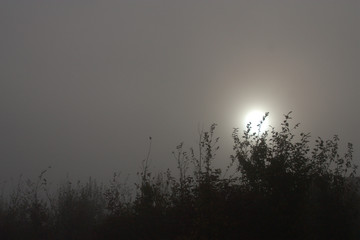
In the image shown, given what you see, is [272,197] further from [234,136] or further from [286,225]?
[234,136]

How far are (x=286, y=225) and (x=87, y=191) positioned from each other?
15.7 meters

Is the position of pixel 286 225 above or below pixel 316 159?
below

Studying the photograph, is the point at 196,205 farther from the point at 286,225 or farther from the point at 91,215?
the point at 91,215

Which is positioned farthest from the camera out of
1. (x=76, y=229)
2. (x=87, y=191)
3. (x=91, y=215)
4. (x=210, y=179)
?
(x=87, y=191)

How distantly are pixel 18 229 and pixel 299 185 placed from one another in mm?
12925

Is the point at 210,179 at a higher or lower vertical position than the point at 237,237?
higher

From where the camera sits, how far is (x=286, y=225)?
14.1 meters

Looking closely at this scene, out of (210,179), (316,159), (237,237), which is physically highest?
(316,159)

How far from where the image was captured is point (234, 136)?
17.7 m

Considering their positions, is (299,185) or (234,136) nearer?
(299,185)

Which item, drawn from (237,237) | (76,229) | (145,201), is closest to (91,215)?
(76,229)

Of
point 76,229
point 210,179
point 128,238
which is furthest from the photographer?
point 76,229

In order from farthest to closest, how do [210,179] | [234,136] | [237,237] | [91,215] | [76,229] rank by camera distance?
[91,215] < [76,229] < [234,136] < [210,179] < [237,237]

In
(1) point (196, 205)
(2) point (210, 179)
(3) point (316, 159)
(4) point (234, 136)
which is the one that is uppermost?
(4) point (234, 136)
